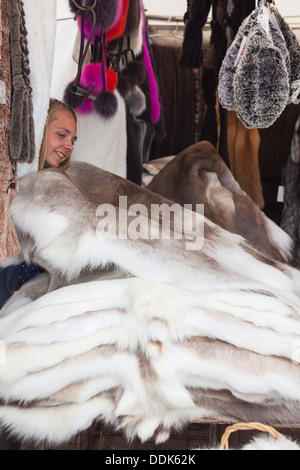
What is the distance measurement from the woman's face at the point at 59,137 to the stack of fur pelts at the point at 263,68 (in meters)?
0.60

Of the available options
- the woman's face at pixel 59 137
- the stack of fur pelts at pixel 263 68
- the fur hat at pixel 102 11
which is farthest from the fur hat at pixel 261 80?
the woman's face at pixel 59 137

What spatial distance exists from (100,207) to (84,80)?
90 centimetres

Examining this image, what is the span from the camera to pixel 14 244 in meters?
1.03

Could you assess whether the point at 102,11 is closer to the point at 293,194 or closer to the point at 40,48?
the point at 40,48

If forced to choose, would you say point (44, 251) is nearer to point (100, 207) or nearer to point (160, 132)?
point (100, 207)

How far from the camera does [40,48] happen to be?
1.11 meters

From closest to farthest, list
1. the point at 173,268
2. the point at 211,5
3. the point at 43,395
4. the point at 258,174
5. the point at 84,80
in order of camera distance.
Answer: the point at 43,395
the point at 173,268
the point at 84,80
the point at 211,5
the point at 258,174

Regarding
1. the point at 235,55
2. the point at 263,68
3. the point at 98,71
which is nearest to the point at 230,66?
the point at 235,55

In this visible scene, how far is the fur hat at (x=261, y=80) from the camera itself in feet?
4.28

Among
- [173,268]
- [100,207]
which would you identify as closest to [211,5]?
[100,207]

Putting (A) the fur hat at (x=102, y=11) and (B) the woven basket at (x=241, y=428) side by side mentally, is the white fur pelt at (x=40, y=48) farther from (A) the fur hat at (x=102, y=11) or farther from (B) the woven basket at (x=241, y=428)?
(B) the woven basket at (x=241, y=428)

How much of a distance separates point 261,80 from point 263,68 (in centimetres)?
3

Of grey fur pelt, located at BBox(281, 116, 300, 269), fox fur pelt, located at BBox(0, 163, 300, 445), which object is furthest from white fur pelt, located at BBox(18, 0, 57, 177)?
grey fur pelt, located at BBox(281, 116, 300, 269)

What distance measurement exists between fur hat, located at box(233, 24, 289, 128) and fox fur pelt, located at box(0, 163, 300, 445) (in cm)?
57
